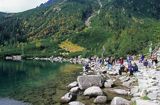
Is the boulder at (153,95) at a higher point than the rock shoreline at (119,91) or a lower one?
higher

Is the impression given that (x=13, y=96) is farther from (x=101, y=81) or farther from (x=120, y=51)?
(x=120, y=51)

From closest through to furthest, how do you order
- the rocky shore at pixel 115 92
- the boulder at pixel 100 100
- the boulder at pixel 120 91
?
the rocky shore at pixel 115 92 < the boulder at pixel 100 100 < the boulder at pixel 120 91

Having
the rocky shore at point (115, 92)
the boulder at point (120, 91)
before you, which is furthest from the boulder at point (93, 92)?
the boulder at point (120, 91)

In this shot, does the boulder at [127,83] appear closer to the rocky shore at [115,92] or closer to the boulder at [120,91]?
the rocky shore at [115,92]

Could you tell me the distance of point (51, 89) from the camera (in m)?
62.6

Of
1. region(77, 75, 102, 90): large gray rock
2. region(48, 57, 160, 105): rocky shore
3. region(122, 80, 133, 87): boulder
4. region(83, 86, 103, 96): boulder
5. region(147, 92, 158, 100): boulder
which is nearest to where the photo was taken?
region(147, 92, 158, 100): boulder

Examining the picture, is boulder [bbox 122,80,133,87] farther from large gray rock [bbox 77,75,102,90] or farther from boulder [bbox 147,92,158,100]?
boulder [bbox 147,92,158,100]

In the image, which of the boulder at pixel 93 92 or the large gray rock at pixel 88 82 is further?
the large gray rock at pixel 88 82

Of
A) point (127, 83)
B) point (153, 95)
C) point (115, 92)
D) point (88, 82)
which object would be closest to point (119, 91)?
point (115, 92)

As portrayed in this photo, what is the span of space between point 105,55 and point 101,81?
102 meters

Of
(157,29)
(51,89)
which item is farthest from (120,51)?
(51,89)

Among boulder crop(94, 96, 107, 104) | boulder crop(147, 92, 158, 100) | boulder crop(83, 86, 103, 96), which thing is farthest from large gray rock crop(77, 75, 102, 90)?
boulder crop(147, 92, 158, 100)

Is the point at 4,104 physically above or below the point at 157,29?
below

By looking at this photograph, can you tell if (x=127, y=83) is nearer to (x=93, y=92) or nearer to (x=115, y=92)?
(x=115, y=92)
